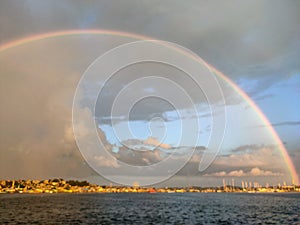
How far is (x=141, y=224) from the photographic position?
72125 millimetres

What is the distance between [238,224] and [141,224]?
70.1ft

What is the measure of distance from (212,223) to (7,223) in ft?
146

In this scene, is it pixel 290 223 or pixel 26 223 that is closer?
pixel 26 223

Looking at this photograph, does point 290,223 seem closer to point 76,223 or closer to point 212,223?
point 212,223

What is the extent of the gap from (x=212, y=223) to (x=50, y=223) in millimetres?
35495

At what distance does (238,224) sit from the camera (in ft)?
244

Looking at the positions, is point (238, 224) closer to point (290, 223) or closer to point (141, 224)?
point (290, 223)

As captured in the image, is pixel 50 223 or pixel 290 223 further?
pixel 290 223

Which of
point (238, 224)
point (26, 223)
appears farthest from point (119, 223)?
point (238, 224)

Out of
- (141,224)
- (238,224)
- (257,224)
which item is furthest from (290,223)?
(141,224)

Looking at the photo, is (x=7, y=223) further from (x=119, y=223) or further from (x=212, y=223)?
(x=212, y=223)

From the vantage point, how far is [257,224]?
75500 mm

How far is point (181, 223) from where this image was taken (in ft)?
247

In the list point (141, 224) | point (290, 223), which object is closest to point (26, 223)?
point (141, 224)
